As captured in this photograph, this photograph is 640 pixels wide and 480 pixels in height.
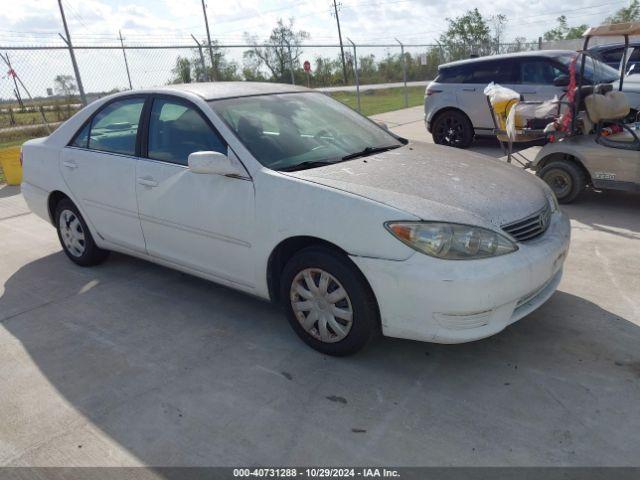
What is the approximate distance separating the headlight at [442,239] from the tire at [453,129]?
7.49m

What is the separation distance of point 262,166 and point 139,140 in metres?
1.28

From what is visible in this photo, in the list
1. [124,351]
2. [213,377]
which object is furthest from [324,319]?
[124,351]

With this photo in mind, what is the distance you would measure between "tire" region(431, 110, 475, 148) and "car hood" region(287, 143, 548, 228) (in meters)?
6.26

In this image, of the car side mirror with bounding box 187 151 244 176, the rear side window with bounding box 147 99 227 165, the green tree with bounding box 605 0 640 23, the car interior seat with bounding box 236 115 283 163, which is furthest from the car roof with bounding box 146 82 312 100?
the green tree with bounding box 605 0 640 23

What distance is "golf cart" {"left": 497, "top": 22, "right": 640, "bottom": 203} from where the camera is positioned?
5.44 metres

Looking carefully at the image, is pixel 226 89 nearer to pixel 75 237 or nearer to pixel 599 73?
pixel 75 237

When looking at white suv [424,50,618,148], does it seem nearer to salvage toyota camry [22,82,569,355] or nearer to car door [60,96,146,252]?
salvage toyota camry [22,82,569,355]

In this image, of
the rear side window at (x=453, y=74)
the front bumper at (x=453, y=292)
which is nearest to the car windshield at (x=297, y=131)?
the front bumper at (x=453, y=292)

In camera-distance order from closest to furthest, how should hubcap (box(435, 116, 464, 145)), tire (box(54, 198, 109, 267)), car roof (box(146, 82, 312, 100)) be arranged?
car roof (box(146, 82, 312, 100)) < tire (box(54, 198, 109, 267)) < hubcap (box(435, 116, 464, 145))

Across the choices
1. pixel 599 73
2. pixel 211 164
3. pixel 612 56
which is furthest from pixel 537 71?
pixel 211 164

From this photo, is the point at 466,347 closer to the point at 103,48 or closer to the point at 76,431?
the point at 76,431

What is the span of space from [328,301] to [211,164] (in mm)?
1084

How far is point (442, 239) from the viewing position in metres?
2.72

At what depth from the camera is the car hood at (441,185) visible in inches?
113
